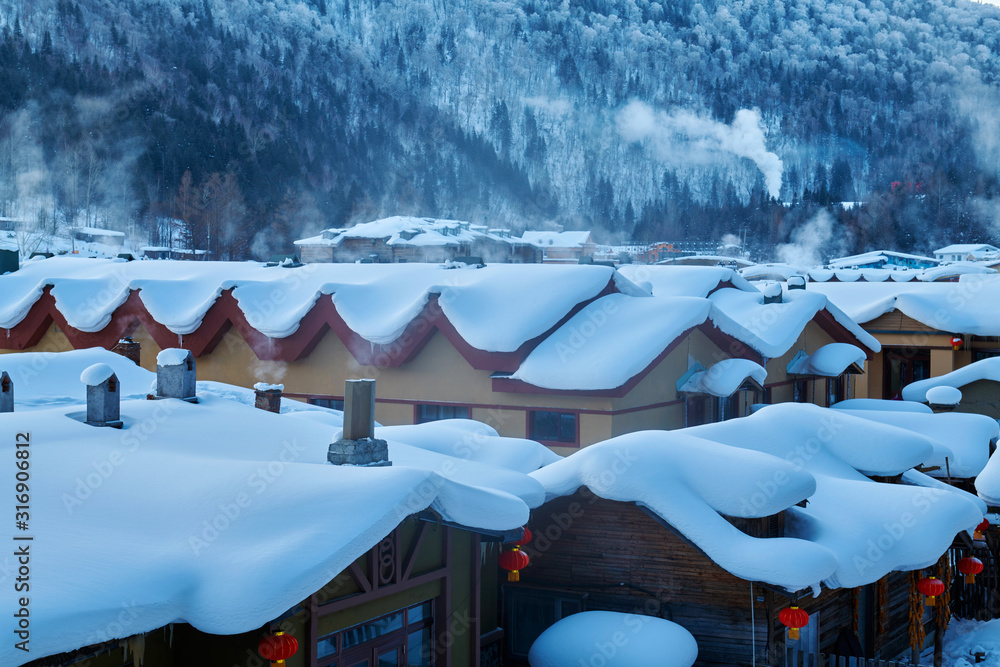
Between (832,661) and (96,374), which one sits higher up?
(96,374)

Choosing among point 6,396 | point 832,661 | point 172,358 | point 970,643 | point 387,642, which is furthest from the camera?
point 970,643

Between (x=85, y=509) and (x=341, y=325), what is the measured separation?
41.8 feet

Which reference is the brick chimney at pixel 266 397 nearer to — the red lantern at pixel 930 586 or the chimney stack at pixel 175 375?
the chimney stack at pixel 175 375

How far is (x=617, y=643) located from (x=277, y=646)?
16.1 feet

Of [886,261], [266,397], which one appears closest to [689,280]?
[266,397]

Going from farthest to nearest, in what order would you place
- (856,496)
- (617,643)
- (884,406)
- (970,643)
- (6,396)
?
(884,406)
(970,643)
(856,496)
(617,643)
(6,396)

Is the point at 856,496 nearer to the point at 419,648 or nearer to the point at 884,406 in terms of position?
the point at 419,648

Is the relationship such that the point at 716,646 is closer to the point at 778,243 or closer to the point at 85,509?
the point at 85,509

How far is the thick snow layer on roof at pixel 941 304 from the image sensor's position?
3108 centimetres

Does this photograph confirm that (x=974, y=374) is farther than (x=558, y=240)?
No

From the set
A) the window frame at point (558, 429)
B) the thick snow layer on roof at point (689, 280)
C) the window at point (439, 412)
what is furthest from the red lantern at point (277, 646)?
the thick snow layer on roof at point (689, 280)

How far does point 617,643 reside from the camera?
11.2 m

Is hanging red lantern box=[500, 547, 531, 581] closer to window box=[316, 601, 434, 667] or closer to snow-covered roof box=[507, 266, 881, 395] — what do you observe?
window box=[316, 601, 434, 667]

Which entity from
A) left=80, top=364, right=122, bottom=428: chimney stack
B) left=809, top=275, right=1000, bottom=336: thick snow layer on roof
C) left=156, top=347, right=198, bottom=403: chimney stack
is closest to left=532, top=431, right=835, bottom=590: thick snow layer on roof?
left=156, top=347, right=198, bottom=403: chimney stack
